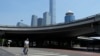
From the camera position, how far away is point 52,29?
7394cm

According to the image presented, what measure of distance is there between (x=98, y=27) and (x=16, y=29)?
3656cm

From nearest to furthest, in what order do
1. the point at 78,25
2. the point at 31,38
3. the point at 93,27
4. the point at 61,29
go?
the point at 93,27 < the point at 78,25 < the point at 61,29 < the point at 31,38

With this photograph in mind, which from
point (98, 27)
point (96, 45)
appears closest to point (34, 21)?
point (96, 45)

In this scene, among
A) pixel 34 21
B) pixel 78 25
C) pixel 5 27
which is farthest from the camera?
pixel 34 21

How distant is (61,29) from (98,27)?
19.5 meters

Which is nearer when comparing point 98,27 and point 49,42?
point 98,27

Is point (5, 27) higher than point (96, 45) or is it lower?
higher

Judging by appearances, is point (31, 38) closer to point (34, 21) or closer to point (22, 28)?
point (34, 21)

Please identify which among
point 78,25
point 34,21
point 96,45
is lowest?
point 96,45

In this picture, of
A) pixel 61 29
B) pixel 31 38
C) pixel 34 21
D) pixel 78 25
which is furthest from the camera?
pixel 34 21

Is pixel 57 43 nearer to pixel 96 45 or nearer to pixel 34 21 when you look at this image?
pixel 34 21

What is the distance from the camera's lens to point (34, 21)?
11088cm

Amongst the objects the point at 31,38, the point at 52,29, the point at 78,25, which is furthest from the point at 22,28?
the point at 78,25

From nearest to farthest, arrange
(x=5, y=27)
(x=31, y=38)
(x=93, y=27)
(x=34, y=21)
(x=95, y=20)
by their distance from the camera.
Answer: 1. (x=95, y=20)
2. (x=93, y=27)
3. (x=5, y=27)
4. (x=31, y=38)
5. (x=34, y=21)
